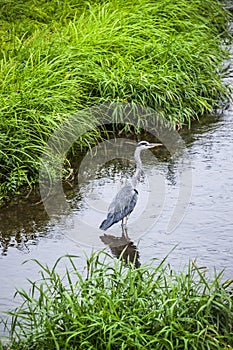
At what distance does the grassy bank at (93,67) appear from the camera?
26.3 ft

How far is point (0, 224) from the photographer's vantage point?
23.6 feet

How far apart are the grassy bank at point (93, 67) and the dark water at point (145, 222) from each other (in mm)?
515

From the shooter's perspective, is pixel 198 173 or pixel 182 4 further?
pixel 182 4

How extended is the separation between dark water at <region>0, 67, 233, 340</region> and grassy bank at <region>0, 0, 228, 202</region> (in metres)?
0.52

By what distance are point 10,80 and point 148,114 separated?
4.91ft

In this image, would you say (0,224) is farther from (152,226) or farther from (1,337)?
(1,337)

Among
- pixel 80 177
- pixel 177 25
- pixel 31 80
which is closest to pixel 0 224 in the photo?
pixel 80 177

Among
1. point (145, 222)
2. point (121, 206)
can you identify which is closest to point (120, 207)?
point (121, 206)

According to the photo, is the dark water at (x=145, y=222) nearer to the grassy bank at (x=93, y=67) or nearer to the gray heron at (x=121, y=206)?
the gray heron at (x=121, y=206)

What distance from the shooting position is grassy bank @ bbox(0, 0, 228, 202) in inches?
316

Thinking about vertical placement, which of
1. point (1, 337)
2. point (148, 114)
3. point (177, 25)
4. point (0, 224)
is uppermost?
point (177, 25)

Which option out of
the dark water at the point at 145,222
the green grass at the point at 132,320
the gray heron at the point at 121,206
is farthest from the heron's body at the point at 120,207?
the green grass at the point at 132,320

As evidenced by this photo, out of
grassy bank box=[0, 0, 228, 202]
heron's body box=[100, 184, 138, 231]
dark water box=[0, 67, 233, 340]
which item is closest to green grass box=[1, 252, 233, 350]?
dark water box=[0, 67, 233, 340]

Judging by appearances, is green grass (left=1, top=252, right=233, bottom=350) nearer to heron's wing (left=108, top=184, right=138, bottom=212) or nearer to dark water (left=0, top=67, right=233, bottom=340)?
dark water (left=0, top=67, right=233, bottom=340)
